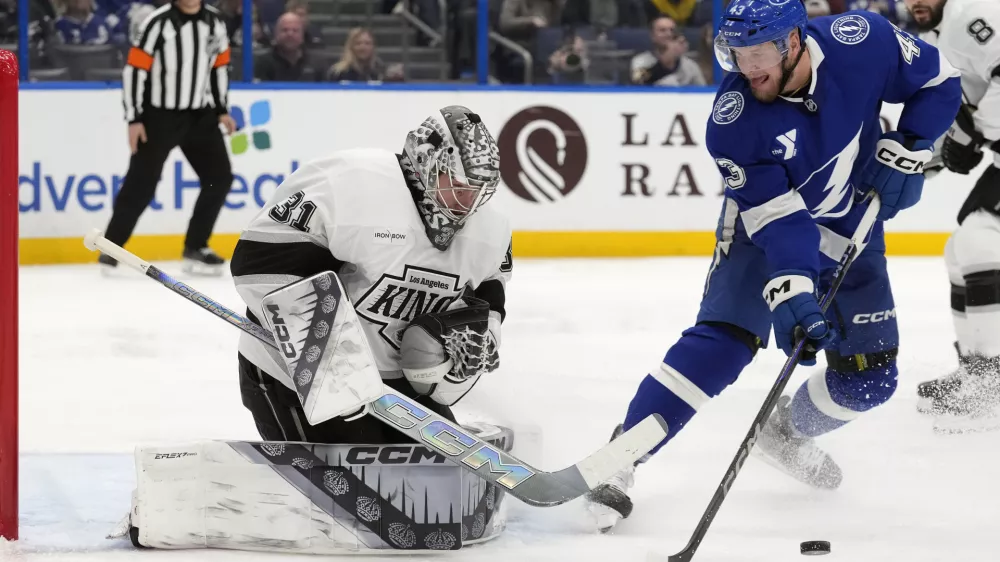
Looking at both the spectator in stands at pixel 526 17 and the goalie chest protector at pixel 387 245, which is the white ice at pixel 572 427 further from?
the spectator in stands at pixel 526 17

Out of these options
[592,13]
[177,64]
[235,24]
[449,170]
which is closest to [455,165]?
[449,170]

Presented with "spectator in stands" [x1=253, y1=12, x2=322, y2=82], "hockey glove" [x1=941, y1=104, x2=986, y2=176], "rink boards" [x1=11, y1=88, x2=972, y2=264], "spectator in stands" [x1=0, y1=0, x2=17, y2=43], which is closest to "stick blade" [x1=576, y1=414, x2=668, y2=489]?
"hockey glove" [x1=941, y1=104, x2=986, y2=176]

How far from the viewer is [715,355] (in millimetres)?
2533

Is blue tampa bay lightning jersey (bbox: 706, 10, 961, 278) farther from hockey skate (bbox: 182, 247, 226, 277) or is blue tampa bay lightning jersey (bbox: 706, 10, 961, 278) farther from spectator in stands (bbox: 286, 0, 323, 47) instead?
spectator in stands (bbox: 286, 0, 323, 47)

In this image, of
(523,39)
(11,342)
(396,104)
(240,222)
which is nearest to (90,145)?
(240,222)

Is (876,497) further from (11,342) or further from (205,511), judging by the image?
(11,342)

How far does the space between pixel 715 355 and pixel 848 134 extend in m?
0.49

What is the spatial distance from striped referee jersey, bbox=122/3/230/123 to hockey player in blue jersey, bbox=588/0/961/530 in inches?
146

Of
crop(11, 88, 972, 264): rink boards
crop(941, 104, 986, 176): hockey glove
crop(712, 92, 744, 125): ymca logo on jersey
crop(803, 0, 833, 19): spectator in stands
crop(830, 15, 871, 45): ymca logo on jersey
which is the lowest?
crop(11, 88, 972, 264): rink boards

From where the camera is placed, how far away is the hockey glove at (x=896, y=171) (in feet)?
8.48

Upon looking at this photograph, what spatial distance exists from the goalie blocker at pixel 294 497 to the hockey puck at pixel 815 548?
23.6 inches

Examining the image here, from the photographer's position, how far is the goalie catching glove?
2285 millimetres

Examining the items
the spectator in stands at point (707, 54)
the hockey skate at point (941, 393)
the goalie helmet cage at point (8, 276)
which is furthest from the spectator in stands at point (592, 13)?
the goalie helmet cage at point (8, 276)

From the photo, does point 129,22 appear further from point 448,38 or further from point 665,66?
point 665,66
